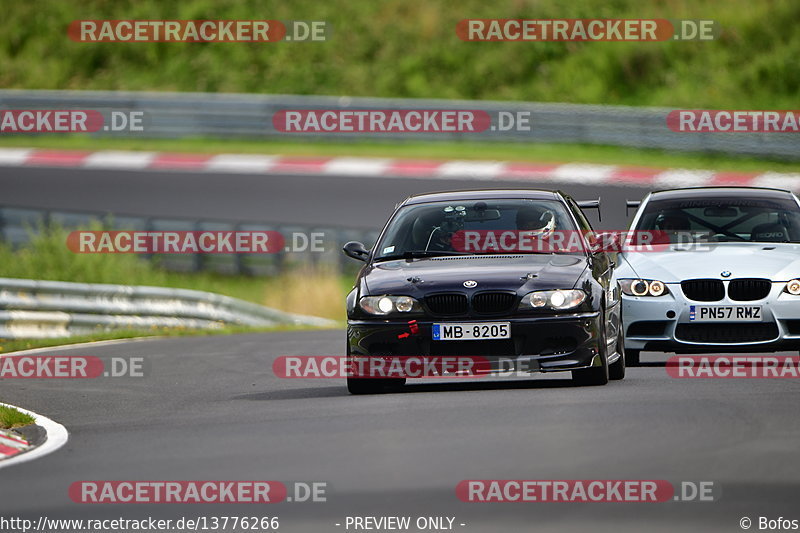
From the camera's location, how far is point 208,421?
1053 centimetres

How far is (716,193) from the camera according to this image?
13945 millimetres

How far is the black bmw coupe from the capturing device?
35.7ft

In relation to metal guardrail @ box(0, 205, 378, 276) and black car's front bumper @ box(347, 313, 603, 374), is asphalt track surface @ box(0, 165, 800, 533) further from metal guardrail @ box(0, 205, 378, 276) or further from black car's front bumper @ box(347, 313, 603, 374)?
metal guardrail @ box(0, 205, 378, 276)

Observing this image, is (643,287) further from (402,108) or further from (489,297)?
(402,108)

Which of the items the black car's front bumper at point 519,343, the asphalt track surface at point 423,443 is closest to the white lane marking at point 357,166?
the asphalt track surface at point 423,443

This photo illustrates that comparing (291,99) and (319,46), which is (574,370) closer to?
(291,99)

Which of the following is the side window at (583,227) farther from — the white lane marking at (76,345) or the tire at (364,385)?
the white lane marking at (76,345)

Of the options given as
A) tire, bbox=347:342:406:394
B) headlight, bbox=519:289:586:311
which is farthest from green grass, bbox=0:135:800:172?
headlight, bbox=519:289:586:311

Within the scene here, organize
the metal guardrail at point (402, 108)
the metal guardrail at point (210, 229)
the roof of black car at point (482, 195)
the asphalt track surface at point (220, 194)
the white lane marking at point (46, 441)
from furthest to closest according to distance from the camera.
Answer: the metal guardrail at point (402, 108)
the asphalt track surface at point (220, 194)
the metal guardrail at point (210, 229)
the roof of black car at point (482, 195)
the white lane marking at point (46, 441)

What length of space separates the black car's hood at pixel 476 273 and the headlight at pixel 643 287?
138 centimetres

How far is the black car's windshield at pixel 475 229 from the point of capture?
11859mm

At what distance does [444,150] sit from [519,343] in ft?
75.8

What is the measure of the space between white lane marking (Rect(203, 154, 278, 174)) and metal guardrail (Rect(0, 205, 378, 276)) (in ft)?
6.99

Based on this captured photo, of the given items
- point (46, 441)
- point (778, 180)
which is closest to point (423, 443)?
point (46, 441)
